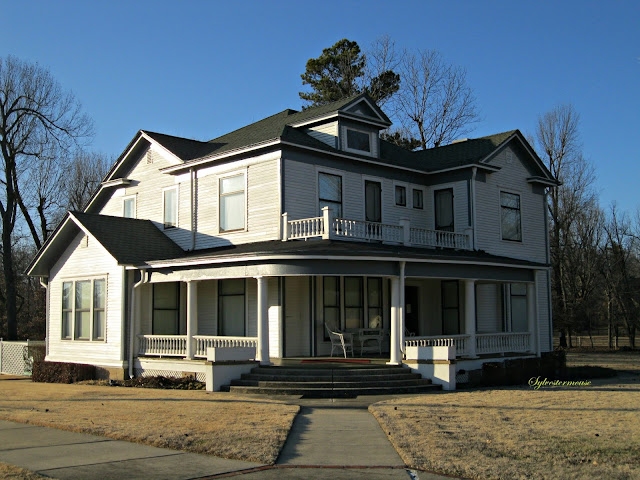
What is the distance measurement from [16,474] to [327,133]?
695 inches

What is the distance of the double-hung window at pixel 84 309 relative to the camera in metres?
23.9

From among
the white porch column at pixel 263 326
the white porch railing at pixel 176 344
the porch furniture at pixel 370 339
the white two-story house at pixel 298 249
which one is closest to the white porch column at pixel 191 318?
the white two-story house at pixel 298 249

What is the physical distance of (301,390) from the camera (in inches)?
696

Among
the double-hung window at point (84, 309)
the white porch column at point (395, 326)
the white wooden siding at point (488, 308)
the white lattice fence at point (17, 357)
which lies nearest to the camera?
the white porch column at point (395, 326)

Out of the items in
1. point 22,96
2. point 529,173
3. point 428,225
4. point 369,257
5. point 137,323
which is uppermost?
point 22,96

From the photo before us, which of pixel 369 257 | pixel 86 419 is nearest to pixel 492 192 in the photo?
pixel 369 257

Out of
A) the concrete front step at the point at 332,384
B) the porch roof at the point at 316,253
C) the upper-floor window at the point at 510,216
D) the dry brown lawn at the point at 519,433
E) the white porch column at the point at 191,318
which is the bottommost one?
the dry brown lawn at the point at 519,433

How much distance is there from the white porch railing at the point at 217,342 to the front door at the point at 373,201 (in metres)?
6.56

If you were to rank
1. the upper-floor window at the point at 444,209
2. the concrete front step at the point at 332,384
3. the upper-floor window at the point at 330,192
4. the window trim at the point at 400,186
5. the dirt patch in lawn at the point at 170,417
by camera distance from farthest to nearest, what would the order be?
the upper-floor window at the point at 444,209
the window trim at the point at 400,186
the upper-floor window at the point at 330,192
the concrete front step at the point at 332,384
the dirt patch in lawn at the point at 170,417

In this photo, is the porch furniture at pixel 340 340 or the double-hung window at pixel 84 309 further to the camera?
the double-hung window at pixel 84 309

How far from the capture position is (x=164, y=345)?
72.8 ft

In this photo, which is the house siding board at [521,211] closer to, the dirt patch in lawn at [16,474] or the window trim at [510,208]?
the window trim at [510,208]

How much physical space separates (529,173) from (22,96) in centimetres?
2646

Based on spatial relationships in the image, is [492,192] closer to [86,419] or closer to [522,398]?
[522,398]
